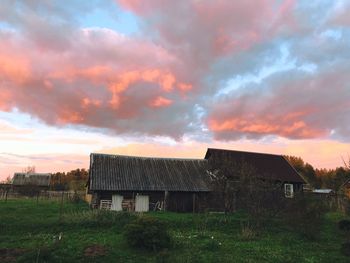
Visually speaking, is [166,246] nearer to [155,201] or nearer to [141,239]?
[141,239]

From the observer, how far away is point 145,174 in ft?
119

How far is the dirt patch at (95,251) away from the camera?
48.2 ft

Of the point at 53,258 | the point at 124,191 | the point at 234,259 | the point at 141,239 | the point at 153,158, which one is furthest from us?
the point at 153,158

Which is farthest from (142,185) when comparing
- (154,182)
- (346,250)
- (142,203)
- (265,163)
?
(346,250)

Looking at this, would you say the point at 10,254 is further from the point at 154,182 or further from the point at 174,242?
the point at 154,182

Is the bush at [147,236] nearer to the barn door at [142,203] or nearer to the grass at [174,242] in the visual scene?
the grass at [174,242]

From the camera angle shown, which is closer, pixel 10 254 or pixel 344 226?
pixel 10 254

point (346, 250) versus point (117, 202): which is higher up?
point (117, 202)

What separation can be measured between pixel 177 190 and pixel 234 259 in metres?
19.7

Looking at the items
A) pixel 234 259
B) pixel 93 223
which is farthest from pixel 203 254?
pixel 93 223

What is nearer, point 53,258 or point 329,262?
point 53,258

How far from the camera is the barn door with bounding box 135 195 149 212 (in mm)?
33469

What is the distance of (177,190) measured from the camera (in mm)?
34406

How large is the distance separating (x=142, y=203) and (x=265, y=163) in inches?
673
